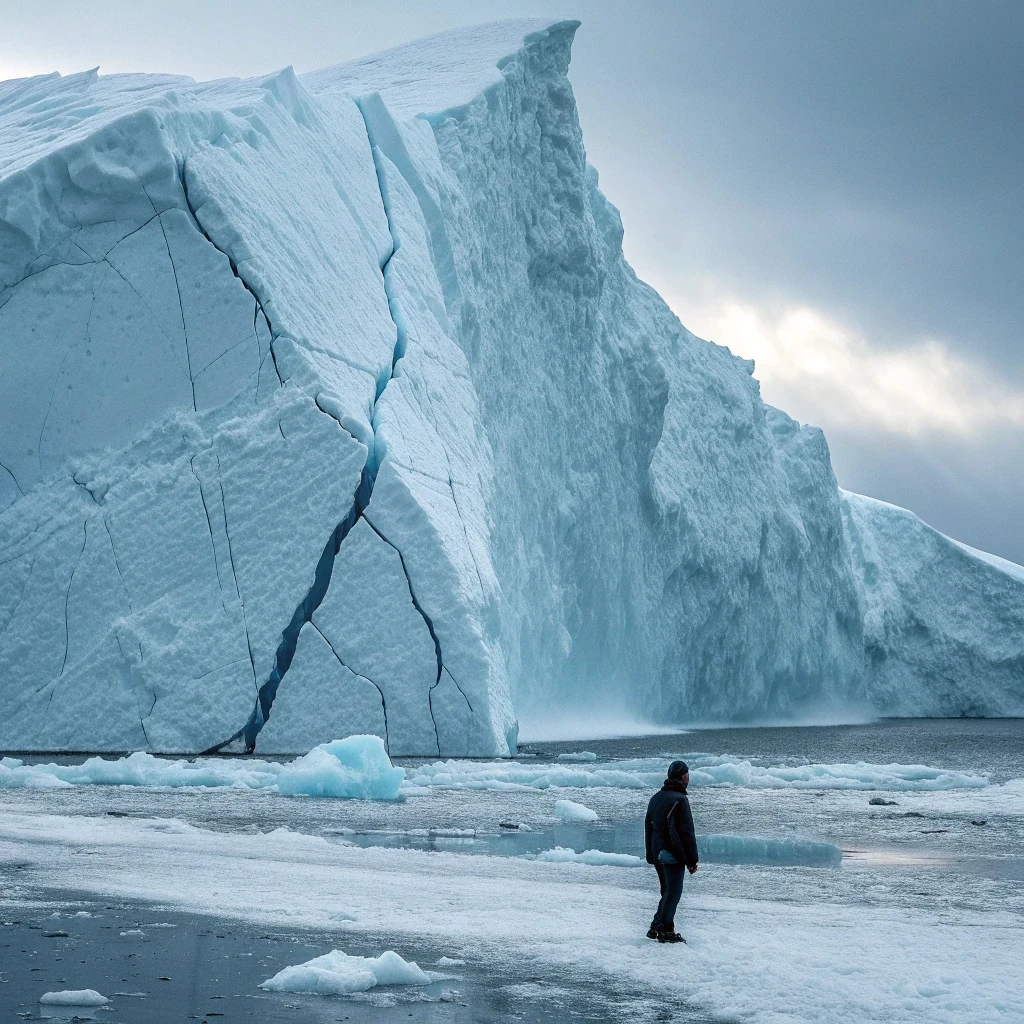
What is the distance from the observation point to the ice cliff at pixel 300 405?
42.6 ft

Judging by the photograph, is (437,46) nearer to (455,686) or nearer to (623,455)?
(623,455)

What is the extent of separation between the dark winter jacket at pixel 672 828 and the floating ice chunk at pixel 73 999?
2.10 m

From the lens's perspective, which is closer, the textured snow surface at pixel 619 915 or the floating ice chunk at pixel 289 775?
the textured snow surface at pixel 619 915

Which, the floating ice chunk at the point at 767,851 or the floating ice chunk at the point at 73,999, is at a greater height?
the floating ice chunk at the point at 767,851

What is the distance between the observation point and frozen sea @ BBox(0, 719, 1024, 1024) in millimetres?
3926

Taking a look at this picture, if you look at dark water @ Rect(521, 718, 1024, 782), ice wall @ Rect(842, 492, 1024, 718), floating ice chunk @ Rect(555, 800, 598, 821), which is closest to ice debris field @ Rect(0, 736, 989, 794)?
floating ice chunk @ Rect(555, 800, 598, 821)

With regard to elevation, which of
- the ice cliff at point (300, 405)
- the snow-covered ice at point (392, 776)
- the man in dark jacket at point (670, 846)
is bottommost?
the man in dark jacket at point (670, 846)

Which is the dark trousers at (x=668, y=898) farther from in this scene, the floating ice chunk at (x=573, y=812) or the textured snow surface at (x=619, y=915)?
the floating ice chunk at (x=573, y=812)

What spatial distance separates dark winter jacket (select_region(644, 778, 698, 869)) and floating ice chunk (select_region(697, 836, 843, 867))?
2236 mm

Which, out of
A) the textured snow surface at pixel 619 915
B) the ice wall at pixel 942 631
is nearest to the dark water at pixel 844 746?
the ice wall at pixel 942 631

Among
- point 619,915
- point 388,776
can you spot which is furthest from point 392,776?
point 619,915

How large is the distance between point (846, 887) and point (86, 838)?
3809 mm

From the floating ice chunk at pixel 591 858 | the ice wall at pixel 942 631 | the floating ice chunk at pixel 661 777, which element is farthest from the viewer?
the ice wall at pixel 942 631

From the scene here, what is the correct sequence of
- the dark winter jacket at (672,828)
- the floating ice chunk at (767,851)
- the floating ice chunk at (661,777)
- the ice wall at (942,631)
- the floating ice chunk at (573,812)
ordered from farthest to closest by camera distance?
1. the ice wall at (942,631)
2. the floating ice chunk at (661,777)
3. the floating ice chunk at (573,812)
4. the floating ice chunk at (767,851)
5. the dark winter jacket at (672,828)
